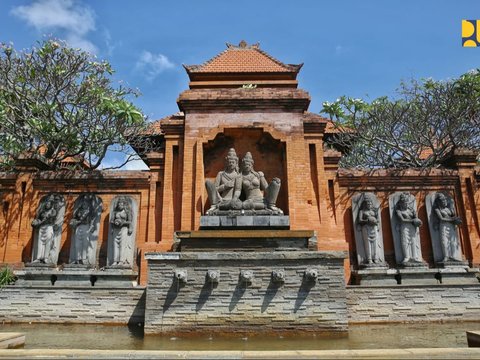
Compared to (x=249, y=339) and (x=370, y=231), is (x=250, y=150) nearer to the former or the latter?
(x=370, y=231)

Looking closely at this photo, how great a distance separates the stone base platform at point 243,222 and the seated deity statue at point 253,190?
1.17 ft

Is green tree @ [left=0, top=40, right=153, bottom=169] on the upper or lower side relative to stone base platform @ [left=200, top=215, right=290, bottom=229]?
upper

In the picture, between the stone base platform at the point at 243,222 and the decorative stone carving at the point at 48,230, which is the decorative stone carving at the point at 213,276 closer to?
the stone base platform at the point at 243,222

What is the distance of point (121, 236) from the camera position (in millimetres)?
11094

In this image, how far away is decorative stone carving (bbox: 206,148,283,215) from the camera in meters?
10.8

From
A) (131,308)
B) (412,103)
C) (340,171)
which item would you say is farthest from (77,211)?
(412,103)

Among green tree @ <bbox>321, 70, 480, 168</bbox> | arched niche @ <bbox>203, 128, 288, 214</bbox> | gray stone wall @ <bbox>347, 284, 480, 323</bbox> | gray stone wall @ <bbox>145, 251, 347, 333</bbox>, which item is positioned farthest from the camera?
green tree @ <bbox>321, 70, 480, 168</bbox>

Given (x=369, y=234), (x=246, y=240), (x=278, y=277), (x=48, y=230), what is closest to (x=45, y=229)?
(x=48, y=230)

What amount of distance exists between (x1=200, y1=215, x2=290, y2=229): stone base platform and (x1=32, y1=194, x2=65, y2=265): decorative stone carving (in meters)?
4.25

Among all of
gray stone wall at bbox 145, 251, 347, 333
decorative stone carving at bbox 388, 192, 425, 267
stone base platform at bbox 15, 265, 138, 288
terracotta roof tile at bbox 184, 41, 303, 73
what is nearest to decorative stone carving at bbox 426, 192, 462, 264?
decorative stone carving at bbox 388, 192, 425, 267

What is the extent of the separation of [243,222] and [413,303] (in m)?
4.44

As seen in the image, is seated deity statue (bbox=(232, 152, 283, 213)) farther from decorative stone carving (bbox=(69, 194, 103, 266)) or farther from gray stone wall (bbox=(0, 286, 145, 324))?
decorative stone carving (bbox=(69, 194, 103, 266))

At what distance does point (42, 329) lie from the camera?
27.0 ft

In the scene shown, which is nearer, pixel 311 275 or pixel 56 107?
pixel 311 275
